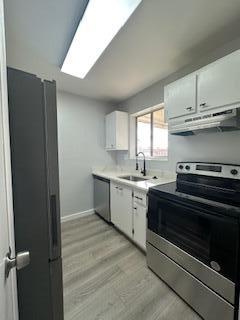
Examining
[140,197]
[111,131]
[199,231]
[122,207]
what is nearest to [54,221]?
[199,231]

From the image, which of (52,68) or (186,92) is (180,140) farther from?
(52,68)

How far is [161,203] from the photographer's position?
5.00ft

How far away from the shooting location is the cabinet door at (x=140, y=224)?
1888mm

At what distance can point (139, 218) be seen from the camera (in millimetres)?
1976

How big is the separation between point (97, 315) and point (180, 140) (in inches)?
81.8

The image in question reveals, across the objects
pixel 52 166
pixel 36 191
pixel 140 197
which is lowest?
pixel 140 197

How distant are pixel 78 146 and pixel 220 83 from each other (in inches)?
97.5

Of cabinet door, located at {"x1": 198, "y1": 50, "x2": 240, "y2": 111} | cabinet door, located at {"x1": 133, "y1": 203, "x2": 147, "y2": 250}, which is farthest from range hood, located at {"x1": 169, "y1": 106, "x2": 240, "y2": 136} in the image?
cabinet door, located at {"x1": 133, "y1": 203, "x2": 147, "y2": 250}

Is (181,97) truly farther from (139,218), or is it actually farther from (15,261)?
(15,261)

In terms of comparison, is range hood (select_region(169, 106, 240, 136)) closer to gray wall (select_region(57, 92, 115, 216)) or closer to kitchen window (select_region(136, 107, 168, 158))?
kitchen window (select_region(136, 107, 168, 158))

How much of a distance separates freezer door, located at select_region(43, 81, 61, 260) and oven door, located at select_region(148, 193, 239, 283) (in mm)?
984

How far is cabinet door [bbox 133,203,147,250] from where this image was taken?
189cm

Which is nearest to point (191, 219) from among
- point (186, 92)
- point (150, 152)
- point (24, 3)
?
point (186, 92)

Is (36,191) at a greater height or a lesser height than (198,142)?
lesser
